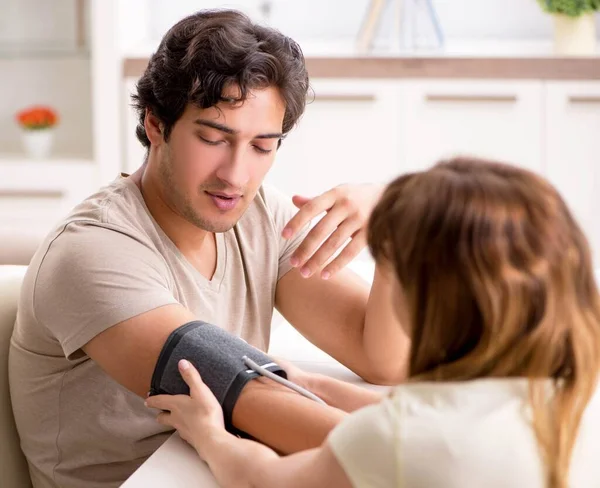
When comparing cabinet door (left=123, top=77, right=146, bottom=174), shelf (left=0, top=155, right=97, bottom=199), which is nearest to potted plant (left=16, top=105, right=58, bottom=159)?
shelf (left=0, top=155, right=97, bottom=199)

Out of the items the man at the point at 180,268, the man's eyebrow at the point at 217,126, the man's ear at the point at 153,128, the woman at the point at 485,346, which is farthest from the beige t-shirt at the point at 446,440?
the man's ear at the point at 153,128

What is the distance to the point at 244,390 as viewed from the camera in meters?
1.15

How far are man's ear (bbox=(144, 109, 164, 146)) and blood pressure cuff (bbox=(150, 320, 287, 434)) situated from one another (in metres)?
0.49

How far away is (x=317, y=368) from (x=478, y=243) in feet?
2.41

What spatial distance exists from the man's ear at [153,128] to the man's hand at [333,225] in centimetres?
25

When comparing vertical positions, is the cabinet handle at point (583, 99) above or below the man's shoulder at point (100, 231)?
below

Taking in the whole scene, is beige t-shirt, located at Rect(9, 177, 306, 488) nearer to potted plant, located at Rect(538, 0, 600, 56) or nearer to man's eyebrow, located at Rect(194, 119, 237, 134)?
man's eyebrow, located at Rect(194, 119, 237, 134)

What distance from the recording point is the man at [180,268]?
130 centimetres

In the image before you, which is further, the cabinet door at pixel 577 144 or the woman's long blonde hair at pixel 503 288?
the cabinet door at pixel 577 144

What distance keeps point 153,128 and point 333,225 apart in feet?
1.13

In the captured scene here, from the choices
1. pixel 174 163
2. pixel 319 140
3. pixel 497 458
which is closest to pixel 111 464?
pixel 174 163

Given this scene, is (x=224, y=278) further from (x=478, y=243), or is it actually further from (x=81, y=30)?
(x=81, y=30)

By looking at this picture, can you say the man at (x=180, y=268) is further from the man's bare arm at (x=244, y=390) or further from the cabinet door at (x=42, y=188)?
the cabinet door at (x=42, y=188)

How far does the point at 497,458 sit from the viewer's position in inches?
32.7
